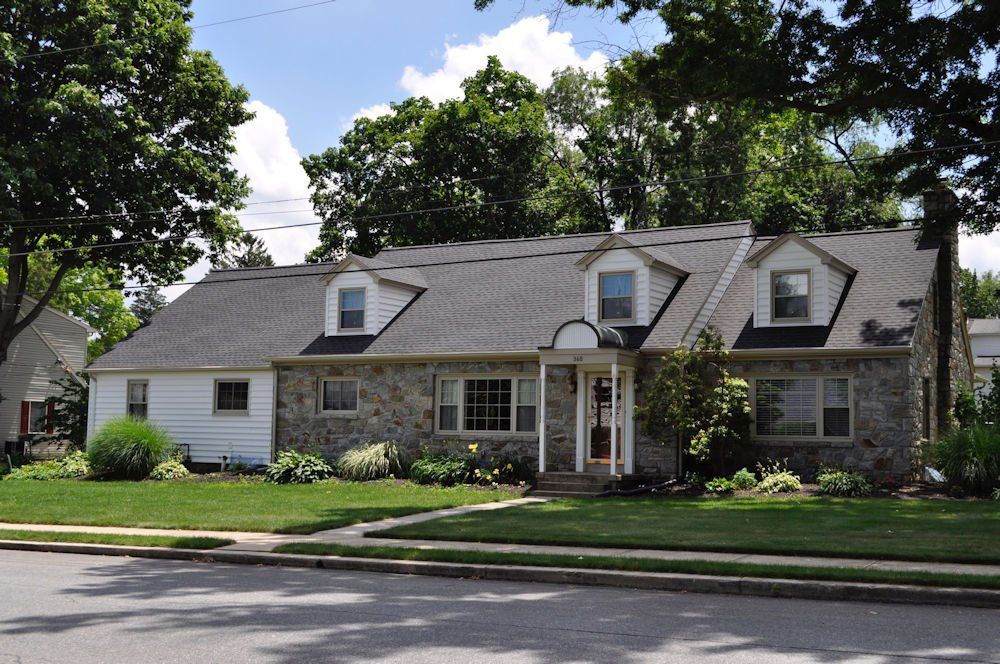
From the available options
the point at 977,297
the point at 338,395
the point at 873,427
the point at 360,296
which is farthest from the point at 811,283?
the point at 977,297

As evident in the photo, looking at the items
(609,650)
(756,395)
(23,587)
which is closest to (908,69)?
(756,395)

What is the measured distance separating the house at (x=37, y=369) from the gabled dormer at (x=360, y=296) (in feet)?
52.6

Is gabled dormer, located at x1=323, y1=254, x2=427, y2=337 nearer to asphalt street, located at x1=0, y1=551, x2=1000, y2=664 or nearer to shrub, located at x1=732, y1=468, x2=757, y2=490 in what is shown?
shrub, located at x1=732, y1=468, x2=757, y2=490

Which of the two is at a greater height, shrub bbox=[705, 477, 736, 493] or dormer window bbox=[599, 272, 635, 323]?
dormer window bbox=[599, 272, 635, 323]

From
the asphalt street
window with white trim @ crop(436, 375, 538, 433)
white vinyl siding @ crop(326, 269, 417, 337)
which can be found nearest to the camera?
the asphalt street

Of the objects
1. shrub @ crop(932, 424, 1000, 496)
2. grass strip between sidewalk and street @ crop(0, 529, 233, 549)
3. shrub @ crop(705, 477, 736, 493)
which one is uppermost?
shrub @ crop(932, 424, 1000, 496)

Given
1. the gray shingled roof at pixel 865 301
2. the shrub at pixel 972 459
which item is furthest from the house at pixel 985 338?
the shrub at pixel 972 459

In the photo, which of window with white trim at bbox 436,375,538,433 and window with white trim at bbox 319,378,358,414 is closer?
window with white trim at bbox 436,375,538,433

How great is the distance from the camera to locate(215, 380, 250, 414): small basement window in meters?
26.0

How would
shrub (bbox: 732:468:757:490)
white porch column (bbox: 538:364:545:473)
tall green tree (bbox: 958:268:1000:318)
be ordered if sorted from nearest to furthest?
shrub (bbox: 732:468:757:490) → white porch column (bbox: 538:364:545:473) → tall green tree (bbox: 958:268:1000:318)

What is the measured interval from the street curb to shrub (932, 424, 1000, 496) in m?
9.92

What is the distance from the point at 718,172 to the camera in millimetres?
37281

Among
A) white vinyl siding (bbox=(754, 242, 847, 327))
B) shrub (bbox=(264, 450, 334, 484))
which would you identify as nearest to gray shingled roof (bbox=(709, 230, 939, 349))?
white vinyl siding (bbox=(754, 242, 847, 327))

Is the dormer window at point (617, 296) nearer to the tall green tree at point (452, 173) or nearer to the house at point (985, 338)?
the tall green tree at point (452, 173)
